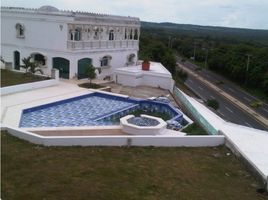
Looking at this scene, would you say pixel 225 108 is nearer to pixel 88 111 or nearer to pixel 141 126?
pixel 88 111

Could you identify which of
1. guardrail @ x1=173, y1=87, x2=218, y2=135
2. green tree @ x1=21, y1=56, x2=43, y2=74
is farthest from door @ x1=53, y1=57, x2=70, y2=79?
guardrail @ x1=173, y1=87, x2=218, y2=135

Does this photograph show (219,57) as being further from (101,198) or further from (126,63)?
(101,198)

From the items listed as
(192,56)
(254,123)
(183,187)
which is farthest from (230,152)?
(192,56)

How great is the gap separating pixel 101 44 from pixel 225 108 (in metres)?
19.2

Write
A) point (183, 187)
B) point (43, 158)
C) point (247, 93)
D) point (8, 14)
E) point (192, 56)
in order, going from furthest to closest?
point (192, 56) < point (247, 93) < point (8, 14) < point (43, 158) < point (183, 187)

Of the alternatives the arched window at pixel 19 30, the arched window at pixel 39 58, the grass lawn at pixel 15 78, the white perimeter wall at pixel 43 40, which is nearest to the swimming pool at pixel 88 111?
the grass lawn at pixel 15 78

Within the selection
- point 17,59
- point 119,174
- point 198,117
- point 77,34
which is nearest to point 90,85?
point 77,34

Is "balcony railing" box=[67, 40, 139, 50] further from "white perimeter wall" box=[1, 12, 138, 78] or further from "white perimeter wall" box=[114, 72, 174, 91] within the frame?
"white perimeter wall" box=[114, 72, 174, 91]

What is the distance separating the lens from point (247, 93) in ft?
180

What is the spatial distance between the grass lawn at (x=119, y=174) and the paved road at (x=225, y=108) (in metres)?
19.1

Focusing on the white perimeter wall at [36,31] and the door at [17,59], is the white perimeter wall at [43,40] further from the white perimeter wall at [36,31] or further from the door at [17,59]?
the door at [17,59]

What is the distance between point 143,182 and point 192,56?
287 feet

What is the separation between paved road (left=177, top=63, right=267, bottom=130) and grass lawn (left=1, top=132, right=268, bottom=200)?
19145 millimetres

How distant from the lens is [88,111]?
19391mm
